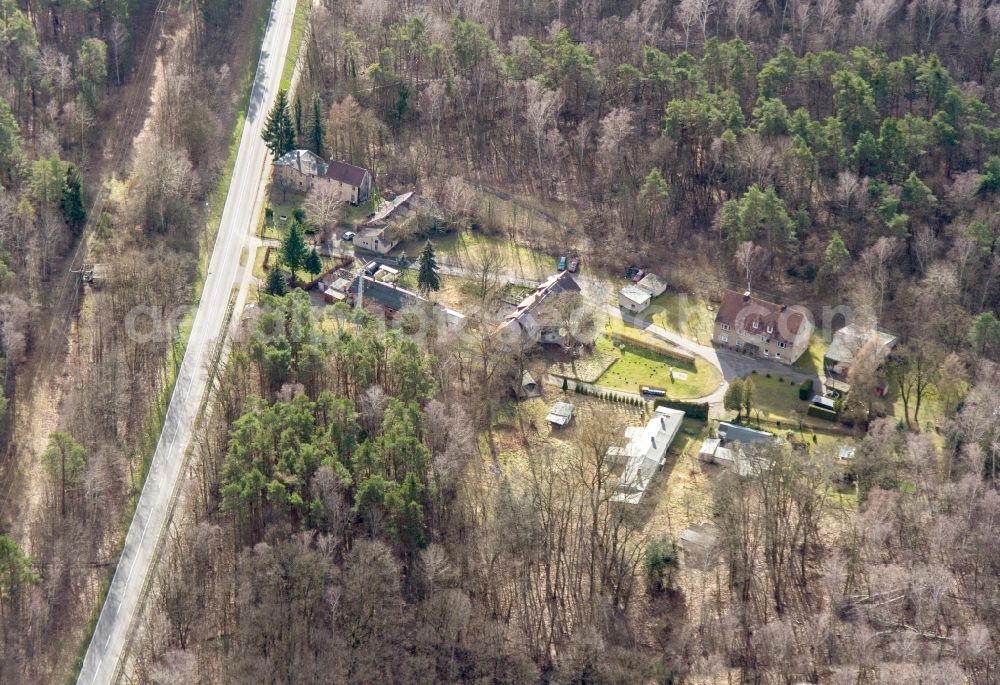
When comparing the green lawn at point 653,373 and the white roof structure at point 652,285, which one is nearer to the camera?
the green lawn at point 653,373

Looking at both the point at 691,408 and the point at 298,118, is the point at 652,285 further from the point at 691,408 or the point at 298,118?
the point at 298,118

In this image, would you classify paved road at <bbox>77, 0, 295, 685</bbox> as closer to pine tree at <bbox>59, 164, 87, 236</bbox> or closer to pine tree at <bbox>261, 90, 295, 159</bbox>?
pine tree at <bbox>261, 90, 295, 159</bbox>

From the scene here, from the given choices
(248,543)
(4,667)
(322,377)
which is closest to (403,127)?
(322,377)

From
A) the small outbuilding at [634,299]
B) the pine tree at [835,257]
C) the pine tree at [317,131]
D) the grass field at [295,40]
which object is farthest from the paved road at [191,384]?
the pine tree at [835,257]

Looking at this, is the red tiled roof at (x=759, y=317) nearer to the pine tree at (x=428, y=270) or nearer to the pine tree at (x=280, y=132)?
the pine tree at (x=428, y=270)

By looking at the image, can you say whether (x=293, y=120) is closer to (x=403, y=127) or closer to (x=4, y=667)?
(x=403, y=127)

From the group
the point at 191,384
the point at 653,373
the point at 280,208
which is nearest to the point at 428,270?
the point at 280,208

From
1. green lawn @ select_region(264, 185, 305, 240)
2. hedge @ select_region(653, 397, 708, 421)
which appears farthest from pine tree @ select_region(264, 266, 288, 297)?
hedge @ select_region(653, 397, 708, 421)
